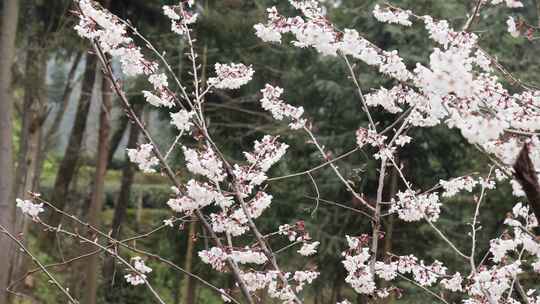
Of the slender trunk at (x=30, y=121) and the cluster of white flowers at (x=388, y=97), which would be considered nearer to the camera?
the cluster of white flowers at (x=388, y=97)

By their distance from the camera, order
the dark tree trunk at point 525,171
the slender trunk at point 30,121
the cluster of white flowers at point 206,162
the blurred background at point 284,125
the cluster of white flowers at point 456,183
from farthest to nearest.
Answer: the slender trunk at point 30,121
the blurred background at point 284,125
the cluster of white flowers at point 456,183
the cluster of white flowers at point 206,162
the dark tree trunk at point 525,171

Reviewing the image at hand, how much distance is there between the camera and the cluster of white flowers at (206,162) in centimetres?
302

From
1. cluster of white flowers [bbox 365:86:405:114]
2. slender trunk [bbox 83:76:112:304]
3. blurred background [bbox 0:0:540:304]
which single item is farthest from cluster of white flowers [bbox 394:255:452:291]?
slender trunk [bbox 83:76:112:304]

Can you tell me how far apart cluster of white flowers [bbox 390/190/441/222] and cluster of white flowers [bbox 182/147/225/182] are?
98 centimetres

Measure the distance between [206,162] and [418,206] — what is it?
3.75 feet

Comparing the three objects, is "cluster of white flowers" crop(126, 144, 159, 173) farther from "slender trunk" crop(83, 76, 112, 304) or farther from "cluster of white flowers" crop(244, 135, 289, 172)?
"slender trunk" crop(83, 76, 112, 304)

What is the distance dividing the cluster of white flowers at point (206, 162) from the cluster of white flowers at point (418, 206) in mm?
983

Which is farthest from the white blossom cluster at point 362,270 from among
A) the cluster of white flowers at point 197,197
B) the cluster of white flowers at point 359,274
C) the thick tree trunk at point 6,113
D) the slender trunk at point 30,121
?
the slender trunk at point 30,121

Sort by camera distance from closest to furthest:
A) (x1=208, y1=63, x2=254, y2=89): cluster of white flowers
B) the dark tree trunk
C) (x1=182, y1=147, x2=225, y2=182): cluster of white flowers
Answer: the dark tree trunk < (x1=182, y1=147, x2=225, y2=182): cluster of white flowers < (x1=208, y1=63, x2=254, y2=89): cluster of white flowers

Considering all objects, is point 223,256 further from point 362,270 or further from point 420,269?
point 420,269

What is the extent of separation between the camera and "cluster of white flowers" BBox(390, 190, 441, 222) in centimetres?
348

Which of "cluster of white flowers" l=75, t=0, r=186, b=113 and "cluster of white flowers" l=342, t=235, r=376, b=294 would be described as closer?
"cluster of white flowers" l=75, t=0, r=186, b=113

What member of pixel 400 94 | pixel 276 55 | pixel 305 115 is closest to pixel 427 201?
pixel 400 94

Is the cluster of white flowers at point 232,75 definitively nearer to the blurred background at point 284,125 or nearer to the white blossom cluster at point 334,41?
the white blossom cluster at point 334,41
